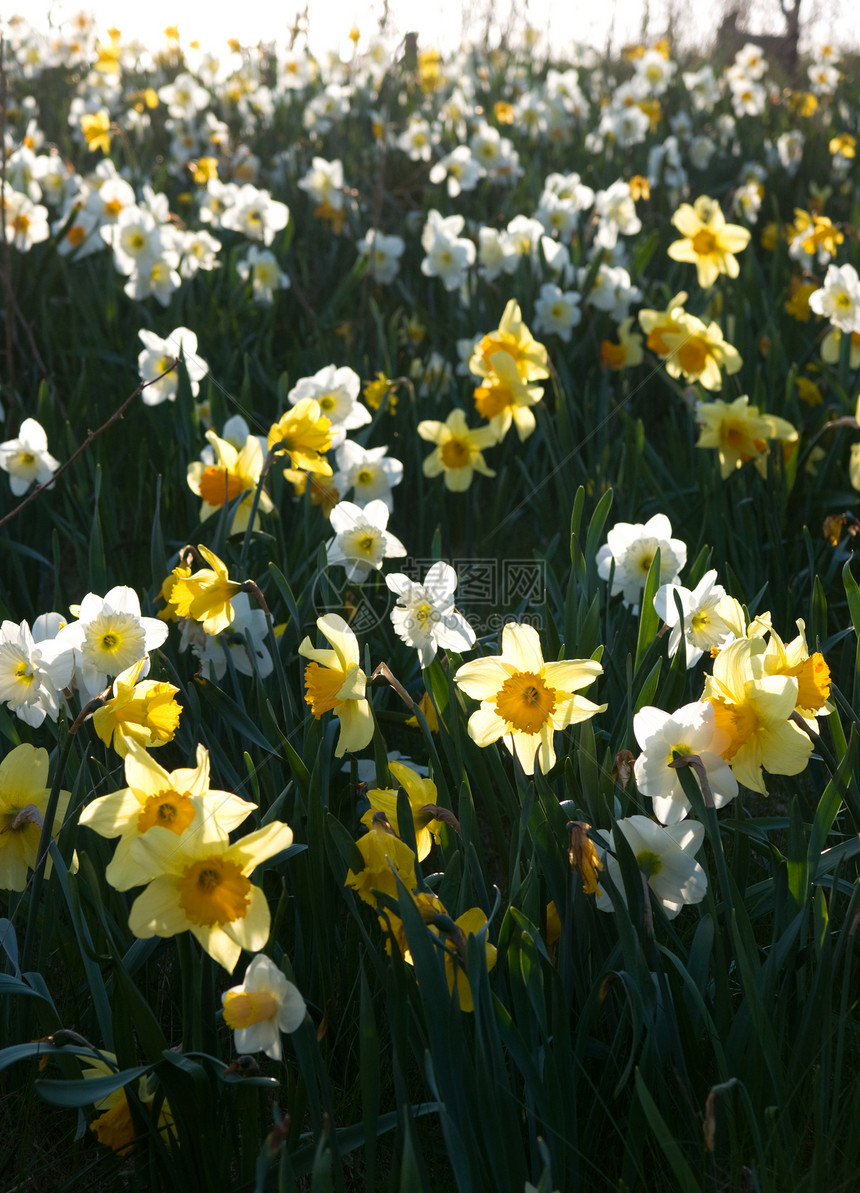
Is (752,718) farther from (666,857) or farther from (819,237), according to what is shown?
(819,237)

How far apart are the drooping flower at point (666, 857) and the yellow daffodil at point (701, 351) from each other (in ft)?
5.72

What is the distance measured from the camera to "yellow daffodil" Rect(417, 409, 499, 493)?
96.7 inches

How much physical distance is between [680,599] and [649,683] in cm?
13

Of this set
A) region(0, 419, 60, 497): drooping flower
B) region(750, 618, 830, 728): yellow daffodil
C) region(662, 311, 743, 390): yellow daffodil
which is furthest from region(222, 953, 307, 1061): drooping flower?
region(662, 311, 743, 390): yellow daffodil

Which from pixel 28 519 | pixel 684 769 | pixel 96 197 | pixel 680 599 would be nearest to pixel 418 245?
pixel 96 197

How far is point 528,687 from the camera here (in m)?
1.27

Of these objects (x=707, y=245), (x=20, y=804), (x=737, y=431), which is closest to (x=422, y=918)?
(x=20, y=804)

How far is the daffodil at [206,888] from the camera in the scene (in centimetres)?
97

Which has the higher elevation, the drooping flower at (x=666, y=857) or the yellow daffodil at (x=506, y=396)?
the yellow daffodil at (x=506, y=396)

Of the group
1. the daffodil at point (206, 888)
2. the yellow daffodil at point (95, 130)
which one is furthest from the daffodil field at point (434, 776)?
the yellow daffodil at point (95, 130)

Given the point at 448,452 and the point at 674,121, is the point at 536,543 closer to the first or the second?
Answer: the point at 448,452

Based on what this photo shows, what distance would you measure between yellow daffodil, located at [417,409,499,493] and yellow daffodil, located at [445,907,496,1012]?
4.83 ft

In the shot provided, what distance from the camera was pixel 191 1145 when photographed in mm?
1073

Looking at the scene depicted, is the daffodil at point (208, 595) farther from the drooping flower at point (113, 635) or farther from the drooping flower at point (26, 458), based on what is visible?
the drooping flower at point (26, 458)
